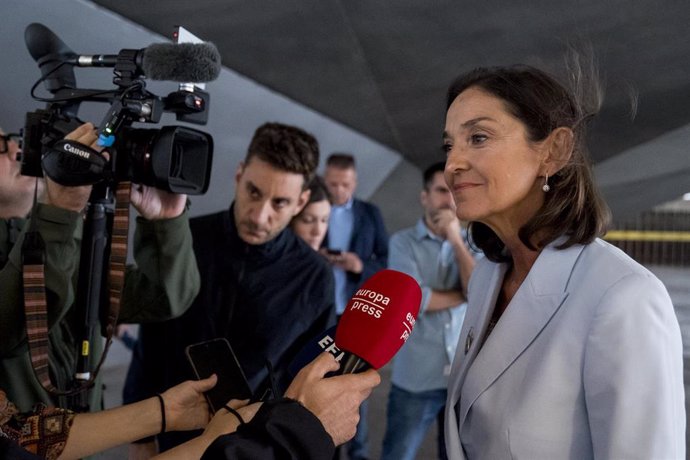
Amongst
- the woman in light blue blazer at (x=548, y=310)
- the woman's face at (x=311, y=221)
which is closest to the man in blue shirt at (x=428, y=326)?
the woman's face at (x=311, y=221)

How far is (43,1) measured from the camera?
2211mm

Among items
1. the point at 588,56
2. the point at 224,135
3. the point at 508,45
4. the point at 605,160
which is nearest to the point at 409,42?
the point at 508,45

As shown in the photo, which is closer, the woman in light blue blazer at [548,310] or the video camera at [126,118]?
the woman in light blue blazer at [548,310]

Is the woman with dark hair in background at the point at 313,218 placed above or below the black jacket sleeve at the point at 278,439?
above

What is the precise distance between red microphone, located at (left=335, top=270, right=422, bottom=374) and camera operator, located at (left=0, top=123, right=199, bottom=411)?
23.7 inches

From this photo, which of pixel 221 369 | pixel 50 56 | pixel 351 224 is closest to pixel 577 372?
pixel 221 369

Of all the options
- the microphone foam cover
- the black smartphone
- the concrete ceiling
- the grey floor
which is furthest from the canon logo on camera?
the grey floor

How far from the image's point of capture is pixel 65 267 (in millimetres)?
1396

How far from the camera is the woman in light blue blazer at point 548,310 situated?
1042 mm

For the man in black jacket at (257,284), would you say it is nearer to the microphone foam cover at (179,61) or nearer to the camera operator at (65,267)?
the camera operator at (65,267)

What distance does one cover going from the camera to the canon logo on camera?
4.36ft

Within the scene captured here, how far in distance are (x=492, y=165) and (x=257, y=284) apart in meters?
0.85

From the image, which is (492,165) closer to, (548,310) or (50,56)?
(548,310)

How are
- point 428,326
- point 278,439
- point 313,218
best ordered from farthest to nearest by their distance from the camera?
1. point 313,218
2. point 428,326
3. point 278,439
